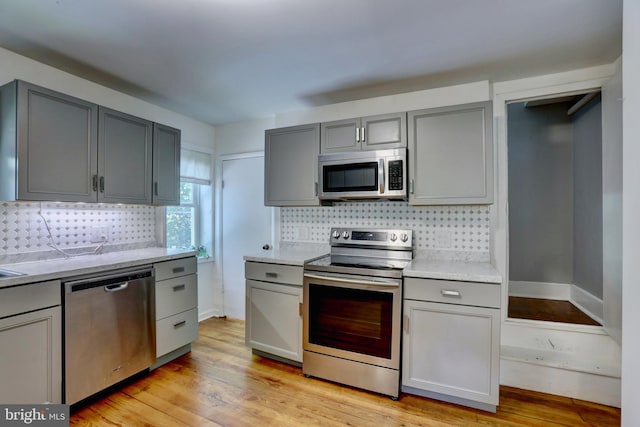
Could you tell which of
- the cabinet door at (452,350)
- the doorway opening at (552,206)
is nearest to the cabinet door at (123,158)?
the cabinet door at (452,350)

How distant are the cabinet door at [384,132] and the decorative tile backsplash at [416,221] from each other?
1.84ft

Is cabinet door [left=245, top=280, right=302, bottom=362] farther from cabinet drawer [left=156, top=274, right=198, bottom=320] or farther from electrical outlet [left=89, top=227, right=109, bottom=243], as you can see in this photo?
electrical outlet [left=89, top=227, right=109, bottom=243]

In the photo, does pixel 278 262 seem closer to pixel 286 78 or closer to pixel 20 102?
pixel 286 78

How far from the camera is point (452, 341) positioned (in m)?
2.00

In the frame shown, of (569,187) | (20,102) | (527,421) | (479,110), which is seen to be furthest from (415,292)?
(569,187)

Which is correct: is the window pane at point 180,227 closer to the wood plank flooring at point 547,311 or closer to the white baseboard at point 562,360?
the white baseboard at point 562,360

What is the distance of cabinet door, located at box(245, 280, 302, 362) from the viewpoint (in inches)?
97.2

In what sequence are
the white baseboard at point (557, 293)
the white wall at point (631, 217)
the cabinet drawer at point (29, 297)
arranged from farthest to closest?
the white baseboard at point (557, 293), the cabinet drawer at point (29, 297), the white wall at point (631, 217)

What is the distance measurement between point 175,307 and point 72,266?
87 centimetres

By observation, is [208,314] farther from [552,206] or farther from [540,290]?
[552,206]

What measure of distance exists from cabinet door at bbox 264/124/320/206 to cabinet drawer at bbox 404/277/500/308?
3.65 feet

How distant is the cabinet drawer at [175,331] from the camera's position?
2.47 meters

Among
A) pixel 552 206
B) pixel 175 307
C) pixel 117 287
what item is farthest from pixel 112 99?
→ pixel 552 206

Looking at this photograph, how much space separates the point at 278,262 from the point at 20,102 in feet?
6.52
